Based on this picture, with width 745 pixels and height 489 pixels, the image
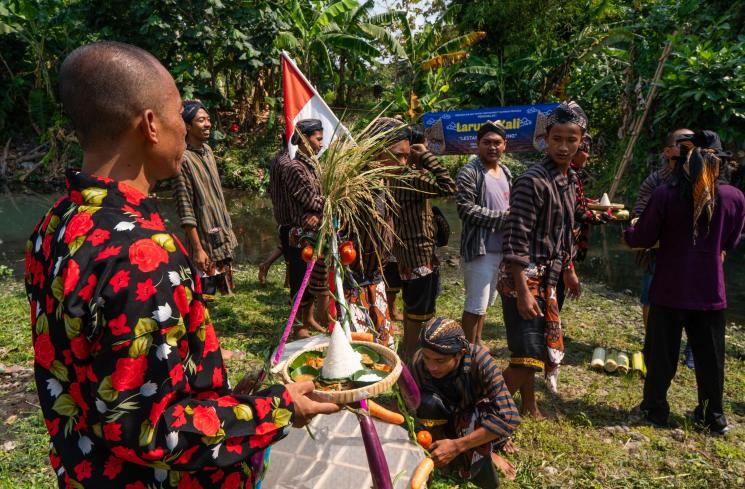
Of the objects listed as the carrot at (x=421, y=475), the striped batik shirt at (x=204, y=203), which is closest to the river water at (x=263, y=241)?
the striped batik shirt at (x=204, y=203)

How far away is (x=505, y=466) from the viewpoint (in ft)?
9.76

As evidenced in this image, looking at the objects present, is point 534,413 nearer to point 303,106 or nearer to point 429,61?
point 303,106

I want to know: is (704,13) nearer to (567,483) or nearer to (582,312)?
(582,312)

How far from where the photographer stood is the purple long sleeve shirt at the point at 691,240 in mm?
3299

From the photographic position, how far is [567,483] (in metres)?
2.94

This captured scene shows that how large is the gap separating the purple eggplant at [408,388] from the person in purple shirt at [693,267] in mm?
2002

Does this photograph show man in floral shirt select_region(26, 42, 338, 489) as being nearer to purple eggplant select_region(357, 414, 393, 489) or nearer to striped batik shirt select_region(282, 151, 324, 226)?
purple eggplant select_region(357, 414, 393, 489)

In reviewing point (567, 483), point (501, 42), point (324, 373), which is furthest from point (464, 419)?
point (501, 42)

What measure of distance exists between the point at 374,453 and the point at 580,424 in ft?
6.78

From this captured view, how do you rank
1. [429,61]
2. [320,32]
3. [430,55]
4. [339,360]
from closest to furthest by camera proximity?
[339,360] < [320,32] < [429,61] < [430,55]

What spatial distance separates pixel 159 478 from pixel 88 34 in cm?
1522

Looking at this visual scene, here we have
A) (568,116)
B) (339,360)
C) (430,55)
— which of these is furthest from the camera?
(430,55)

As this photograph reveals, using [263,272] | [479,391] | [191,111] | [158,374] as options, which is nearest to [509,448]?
[479,391]

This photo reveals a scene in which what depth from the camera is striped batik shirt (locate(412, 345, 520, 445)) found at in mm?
2707
